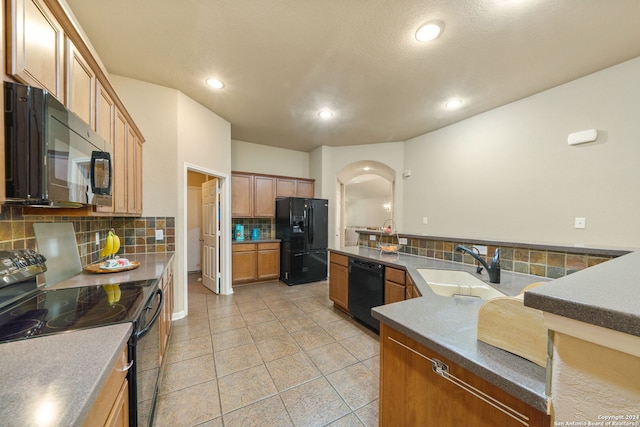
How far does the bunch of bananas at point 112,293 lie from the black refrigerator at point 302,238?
2946 millimetres

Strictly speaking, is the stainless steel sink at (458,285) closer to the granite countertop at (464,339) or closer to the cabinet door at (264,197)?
the granite countertop at (464,339)

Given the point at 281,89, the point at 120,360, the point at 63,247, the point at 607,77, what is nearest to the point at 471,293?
the point at 120,360

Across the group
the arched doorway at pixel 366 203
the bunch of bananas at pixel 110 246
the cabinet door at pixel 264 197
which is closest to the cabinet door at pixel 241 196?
the cabinet door at pixel 264 197

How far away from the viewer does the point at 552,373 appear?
0.53 m

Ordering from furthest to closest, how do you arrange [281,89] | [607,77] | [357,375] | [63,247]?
[281,89]
[607,77]
[357,375]
[63,247]

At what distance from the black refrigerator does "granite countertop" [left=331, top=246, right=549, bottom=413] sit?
2.98 m

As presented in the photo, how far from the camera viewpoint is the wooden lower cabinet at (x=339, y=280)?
2916 millimetres

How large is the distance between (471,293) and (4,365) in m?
2.28

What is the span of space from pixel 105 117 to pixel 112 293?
118 cm

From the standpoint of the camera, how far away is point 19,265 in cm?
116

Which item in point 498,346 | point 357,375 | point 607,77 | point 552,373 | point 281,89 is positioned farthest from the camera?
point 281,89

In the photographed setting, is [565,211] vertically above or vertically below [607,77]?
below

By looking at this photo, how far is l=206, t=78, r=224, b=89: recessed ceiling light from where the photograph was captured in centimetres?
252

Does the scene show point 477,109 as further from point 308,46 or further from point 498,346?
point 498,346
